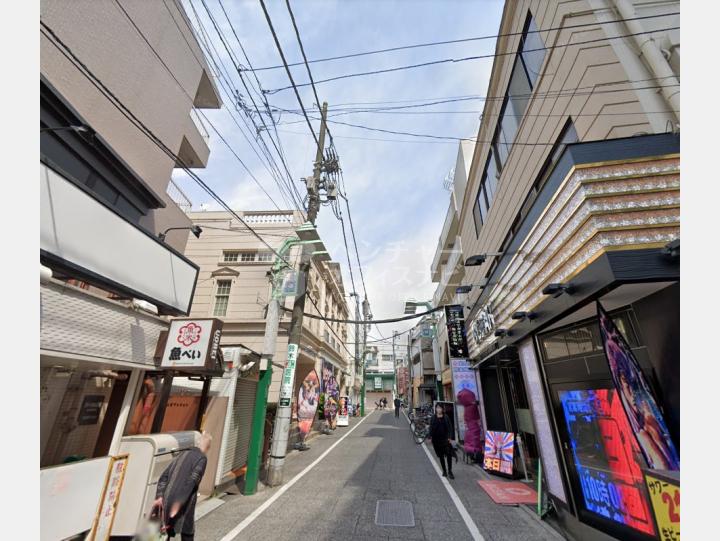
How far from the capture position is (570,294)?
15.1 feet

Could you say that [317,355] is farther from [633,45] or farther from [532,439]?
[633,45]

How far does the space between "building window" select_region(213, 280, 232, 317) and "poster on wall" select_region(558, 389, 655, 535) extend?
14509mm

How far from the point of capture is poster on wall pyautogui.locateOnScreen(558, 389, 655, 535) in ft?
13.6

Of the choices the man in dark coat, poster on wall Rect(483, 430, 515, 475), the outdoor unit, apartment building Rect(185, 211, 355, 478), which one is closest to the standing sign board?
the outdoor unit

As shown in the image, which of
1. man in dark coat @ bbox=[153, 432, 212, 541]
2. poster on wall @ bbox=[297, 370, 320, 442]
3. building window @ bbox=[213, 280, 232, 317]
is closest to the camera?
man in dark coat @ bbox=[153, 432, 212, 541]

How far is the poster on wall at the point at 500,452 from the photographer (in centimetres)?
850

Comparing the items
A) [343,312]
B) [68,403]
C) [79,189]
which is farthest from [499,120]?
[343,312]

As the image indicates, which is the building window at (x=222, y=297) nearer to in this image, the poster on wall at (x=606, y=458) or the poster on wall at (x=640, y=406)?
the poster on wall at (x=606, y=458)

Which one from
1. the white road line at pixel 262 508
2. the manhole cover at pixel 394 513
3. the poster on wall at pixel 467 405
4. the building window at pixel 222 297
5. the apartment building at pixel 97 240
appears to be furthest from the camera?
the building window at pixel 222 297

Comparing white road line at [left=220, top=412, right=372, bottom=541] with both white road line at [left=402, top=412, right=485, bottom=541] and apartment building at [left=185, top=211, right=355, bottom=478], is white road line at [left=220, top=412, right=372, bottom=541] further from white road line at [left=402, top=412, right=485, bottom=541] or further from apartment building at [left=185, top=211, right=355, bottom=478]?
white road line at [left=402, top=412, right=485, bottom=541]

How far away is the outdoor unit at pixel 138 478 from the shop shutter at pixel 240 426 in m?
2.54

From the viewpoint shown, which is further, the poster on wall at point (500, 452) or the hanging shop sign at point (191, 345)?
the poster on wall at point (500, 452)

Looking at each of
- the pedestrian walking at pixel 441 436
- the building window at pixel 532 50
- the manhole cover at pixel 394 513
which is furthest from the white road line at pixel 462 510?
the building window at pixel 532 50

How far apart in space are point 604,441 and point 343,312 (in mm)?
24087
